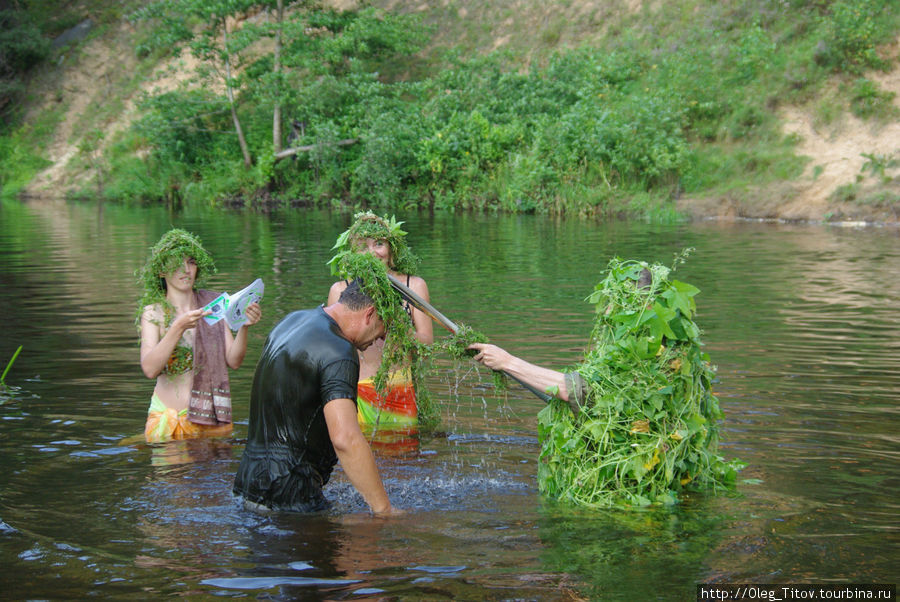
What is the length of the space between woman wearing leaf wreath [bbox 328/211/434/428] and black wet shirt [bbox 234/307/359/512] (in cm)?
180

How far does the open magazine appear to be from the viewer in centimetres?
660

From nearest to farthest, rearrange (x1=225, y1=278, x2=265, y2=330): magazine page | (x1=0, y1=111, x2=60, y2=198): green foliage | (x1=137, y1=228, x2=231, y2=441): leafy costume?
(x1=225, y1=278, x2=265, y2=330): magazine page < (x1=137, y1=228, x2=231, y2=441): leafy costume < (x1=0, y1=111, x2=60, y2=198): green foliage

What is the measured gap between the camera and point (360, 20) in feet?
118

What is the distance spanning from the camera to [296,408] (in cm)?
509

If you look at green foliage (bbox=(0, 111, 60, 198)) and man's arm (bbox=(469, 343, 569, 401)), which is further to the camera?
green foliage (bbox=(0, 111, 60, 198))

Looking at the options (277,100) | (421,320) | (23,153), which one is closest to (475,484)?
(421,320)

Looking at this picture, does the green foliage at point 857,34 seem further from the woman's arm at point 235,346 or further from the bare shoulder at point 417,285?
the woman's arm at point 235,346

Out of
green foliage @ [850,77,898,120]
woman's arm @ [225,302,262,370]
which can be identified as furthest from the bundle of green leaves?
green foliage @ [850,77,898,120]

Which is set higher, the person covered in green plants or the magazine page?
the magazine page

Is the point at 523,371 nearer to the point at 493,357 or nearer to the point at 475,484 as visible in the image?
the point at 493,357

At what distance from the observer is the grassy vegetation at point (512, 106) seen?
2736 centimetres

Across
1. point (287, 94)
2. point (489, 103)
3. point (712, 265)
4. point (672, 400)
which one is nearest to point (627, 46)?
point (489, 103)

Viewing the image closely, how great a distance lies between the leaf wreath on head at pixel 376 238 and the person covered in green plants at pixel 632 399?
172 centimetres

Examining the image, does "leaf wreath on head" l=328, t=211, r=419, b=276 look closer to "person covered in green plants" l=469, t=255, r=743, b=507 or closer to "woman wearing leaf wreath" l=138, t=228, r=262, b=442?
"woman wearing leaf wreath" l=138, t=228, r=262, b=442
